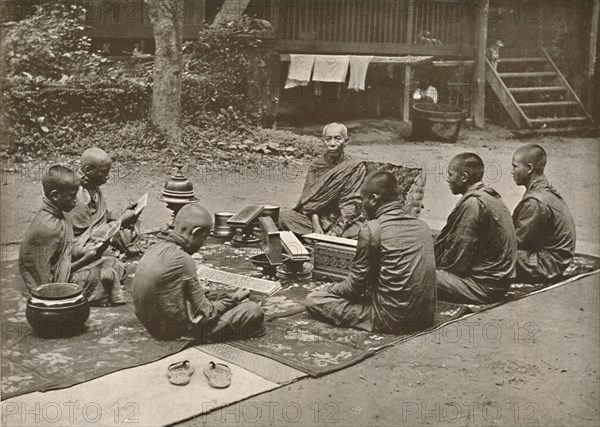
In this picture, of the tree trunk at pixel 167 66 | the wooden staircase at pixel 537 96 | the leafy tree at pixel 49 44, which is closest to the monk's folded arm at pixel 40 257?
the leafy tree at pixel 49 44

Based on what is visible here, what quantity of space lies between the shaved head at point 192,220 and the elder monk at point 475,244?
228 cm

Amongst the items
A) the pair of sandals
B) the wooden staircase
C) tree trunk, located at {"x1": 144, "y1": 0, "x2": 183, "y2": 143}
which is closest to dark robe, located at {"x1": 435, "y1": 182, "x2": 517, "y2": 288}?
the pair of sandals

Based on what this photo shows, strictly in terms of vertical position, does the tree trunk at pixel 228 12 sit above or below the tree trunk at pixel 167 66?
above

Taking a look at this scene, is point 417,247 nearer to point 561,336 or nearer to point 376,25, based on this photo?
point 561,336

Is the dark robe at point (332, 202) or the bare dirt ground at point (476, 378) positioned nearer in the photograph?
the bare dirt ground at point (476, 378)

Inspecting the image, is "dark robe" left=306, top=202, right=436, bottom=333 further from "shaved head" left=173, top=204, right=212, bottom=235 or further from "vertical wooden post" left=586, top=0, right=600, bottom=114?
"vertical wooden post" left=586, top=0, right=600, bottom=114

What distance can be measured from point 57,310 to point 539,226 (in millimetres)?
Result: 4334

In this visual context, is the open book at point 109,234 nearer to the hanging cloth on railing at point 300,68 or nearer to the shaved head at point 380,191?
the shaved head at point 380,191

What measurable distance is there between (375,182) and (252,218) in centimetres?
274

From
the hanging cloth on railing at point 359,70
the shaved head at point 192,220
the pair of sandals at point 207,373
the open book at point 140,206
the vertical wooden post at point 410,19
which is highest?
the vertical wooden post at point 410,19

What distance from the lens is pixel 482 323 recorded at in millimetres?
6305

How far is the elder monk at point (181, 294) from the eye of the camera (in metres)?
5.34

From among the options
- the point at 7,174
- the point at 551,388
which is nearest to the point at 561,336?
the point at 551,388

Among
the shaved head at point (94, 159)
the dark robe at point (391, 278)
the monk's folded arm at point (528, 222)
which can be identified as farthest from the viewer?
the monk's folded arm at point (528, 222)
